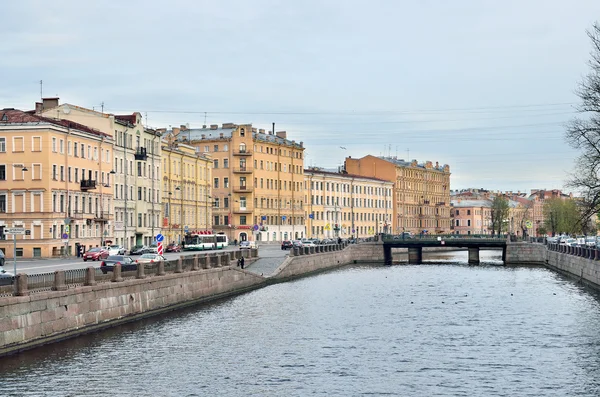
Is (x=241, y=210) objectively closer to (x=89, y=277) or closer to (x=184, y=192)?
(x=184, y=192)

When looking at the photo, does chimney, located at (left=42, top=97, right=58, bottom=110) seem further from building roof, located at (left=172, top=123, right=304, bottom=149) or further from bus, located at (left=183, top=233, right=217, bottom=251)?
building roof, located at (left=172, top=123, right=304, bottom=149)

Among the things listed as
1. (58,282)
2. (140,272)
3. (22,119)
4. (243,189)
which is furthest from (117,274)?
(243,189)

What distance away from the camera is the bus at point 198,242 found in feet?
346

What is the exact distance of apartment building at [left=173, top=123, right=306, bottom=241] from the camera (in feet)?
469

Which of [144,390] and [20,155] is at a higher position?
[20,155]

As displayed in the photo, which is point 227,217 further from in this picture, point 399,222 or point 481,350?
point 481,350

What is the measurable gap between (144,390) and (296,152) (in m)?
128

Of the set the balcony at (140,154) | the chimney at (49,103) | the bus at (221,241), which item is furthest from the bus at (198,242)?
the chimney at (49,103)

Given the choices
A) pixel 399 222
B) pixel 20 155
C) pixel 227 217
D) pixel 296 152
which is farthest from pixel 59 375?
pixel 399 222

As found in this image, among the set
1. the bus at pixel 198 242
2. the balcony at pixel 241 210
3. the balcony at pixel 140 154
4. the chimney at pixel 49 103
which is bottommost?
the bus at pixel 198 242

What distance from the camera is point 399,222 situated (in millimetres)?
193500

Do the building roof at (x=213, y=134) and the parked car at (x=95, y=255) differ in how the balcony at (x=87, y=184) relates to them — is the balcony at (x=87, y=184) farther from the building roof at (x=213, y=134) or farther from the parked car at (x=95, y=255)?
the building roof at (x=213, y=134)

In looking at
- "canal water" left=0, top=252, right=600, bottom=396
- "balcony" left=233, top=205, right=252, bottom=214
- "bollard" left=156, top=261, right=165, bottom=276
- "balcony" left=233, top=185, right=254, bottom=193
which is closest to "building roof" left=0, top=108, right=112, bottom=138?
"canal water" left=0, top=252, right=600, bottom=396

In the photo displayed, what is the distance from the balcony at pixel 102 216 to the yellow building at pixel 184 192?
14771mm
